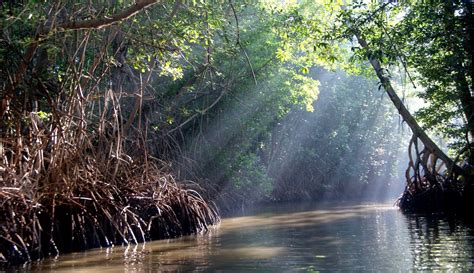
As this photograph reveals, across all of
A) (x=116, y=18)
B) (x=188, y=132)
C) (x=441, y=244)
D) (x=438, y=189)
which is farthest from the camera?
(x=188, y=132)

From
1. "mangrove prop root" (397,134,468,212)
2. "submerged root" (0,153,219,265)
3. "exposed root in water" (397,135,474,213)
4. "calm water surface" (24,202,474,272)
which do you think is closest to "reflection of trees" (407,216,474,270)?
"calm water surface" (24,202,474,272)

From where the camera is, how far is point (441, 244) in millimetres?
7738

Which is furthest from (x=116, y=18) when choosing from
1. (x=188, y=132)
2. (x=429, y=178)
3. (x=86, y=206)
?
(x=188, y=132)

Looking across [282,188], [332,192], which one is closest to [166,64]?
[282,188]

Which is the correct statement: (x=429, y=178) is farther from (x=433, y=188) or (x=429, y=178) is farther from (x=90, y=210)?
(x=90, y=210)

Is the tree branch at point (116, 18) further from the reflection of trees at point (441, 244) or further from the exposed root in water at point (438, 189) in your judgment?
the exposed root in water at point (438, 189)

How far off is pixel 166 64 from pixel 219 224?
3.76 meters

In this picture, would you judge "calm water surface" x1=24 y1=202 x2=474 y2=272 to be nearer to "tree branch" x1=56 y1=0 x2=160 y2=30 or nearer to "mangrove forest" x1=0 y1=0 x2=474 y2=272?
"mangrove forest" x1=0 y1=0 x2=474 y2=272

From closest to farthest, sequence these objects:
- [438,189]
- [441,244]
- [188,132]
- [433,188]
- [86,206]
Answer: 1. [441,244]
2. [86,206]
3. [438,189]
4. [433,188]
5. [188,132]

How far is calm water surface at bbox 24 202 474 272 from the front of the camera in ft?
21.3

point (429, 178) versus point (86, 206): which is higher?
point (429, 178)

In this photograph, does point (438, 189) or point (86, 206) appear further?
point (438, 189)

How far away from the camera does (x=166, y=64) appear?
30.8ft

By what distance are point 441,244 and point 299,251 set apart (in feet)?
5.80
